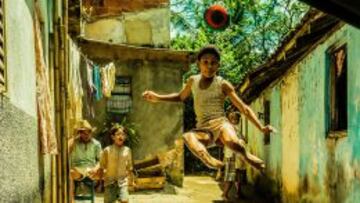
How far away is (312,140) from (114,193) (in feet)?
13.3

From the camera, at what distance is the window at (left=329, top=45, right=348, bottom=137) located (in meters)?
9.92

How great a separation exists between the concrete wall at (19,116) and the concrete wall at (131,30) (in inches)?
541

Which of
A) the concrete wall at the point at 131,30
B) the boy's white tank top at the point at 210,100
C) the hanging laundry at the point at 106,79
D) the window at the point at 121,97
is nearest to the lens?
the boy's white tank top at the point at 210,100

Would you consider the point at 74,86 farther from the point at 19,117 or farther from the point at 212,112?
the point at 19,117

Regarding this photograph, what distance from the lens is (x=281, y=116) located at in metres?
15.8

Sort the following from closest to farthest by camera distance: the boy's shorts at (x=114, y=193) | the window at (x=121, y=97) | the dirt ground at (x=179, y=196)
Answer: the boy's shorts at (x=114, y=193) < the dirt ground at (x=179, y=196) < the window at (x=121, y=97)

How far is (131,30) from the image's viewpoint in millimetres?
20547

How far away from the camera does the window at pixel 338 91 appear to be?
32.6 ft

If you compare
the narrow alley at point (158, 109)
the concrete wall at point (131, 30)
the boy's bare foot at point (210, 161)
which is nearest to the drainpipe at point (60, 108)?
the narrow alley at point (158, 109)

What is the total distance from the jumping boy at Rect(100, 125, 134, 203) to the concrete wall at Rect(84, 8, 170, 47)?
35.6 ft

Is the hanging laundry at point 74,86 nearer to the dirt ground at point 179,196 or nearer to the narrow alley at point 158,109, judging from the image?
the narrow alley at point 158,109

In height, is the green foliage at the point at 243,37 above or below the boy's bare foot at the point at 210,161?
above

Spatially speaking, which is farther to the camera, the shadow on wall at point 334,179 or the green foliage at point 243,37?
the green foliage at point 243,37

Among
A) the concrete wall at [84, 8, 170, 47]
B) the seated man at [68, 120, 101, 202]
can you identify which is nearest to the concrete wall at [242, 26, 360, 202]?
the seated man at [68, 120, 101, 202]
